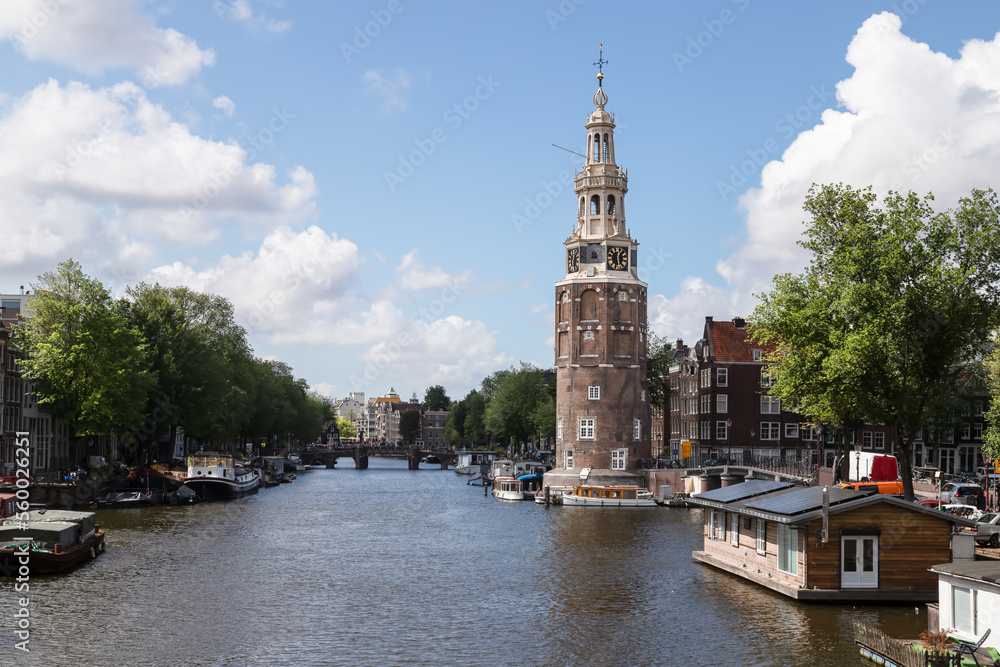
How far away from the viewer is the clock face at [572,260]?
329 feet

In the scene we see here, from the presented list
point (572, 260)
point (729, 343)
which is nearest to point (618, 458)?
point (572, 260)

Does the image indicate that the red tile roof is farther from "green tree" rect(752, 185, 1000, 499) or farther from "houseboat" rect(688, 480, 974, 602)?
"houseboat" rect(688, 480, 974, 602)

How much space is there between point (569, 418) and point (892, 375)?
48950 mm

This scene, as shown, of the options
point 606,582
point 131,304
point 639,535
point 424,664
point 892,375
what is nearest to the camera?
point 424,664

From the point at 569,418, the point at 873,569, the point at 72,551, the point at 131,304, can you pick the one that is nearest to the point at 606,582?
the point at 873,569

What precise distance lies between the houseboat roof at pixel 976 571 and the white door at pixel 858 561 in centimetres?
900

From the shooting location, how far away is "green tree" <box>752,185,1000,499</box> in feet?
172

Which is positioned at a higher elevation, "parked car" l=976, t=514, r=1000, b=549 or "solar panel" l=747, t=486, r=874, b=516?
"solar panel" l=747, t=486, r=874, b=516

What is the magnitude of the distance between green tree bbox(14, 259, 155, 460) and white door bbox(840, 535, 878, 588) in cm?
5960

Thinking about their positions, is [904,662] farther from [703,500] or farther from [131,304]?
[131,304]

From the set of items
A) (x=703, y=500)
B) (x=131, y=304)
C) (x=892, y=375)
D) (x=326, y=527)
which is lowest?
(x=326, y=527)

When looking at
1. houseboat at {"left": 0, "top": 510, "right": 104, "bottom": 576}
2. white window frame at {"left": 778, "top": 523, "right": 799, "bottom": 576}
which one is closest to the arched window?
white window frame at {"left": 778, "top": 523, "right": 799, "bottom": 576}

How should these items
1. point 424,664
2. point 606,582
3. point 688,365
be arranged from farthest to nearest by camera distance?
point 688,365 → point 606,582 → point 424,664

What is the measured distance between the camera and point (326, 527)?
70.9 m
